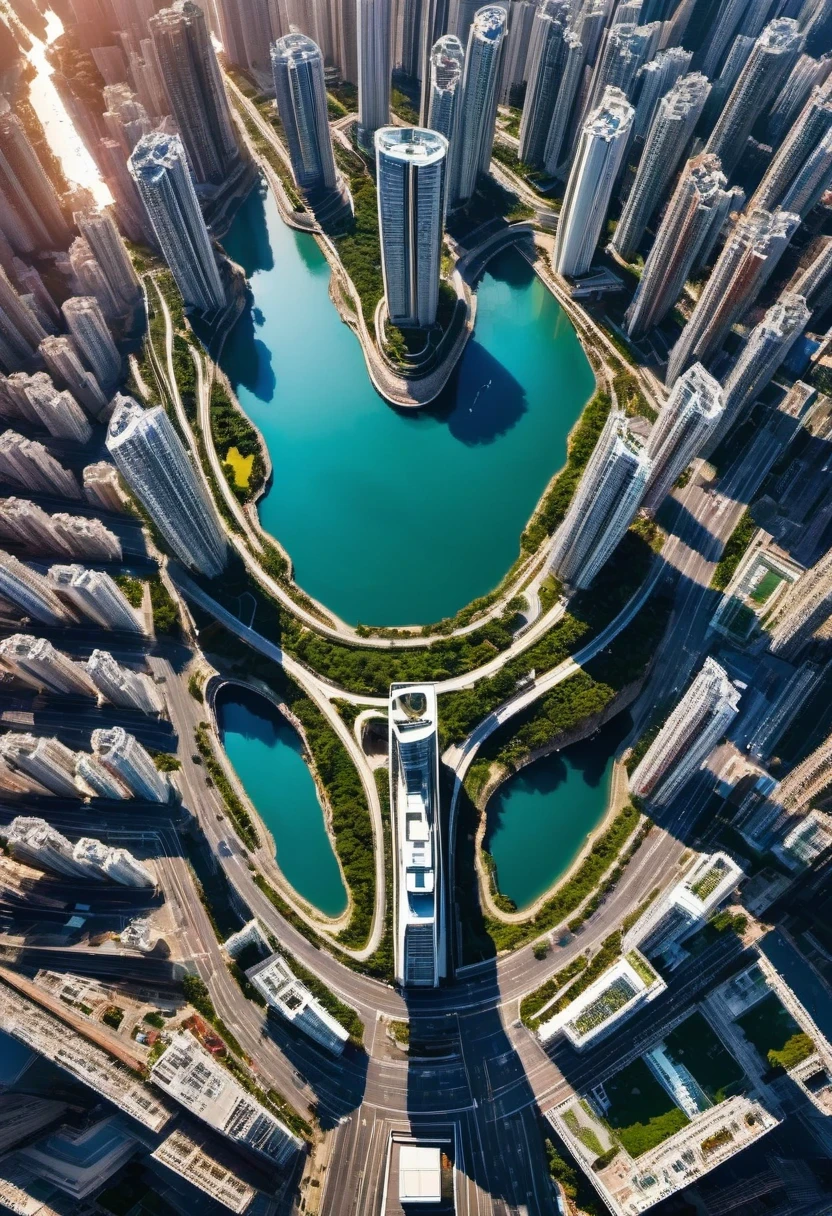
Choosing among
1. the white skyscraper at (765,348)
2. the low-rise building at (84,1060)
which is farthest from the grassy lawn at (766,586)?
the low-rise building at (84,1060)

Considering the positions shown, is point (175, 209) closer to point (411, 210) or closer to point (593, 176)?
point (411, 210)

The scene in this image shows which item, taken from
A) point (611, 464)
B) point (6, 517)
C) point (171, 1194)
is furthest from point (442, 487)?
point (171, 1194)

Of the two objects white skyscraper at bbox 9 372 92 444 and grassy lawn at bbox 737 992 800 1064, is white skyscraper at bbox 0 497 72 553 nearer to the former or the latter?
white skyscraper at bbox 9 372 92 444

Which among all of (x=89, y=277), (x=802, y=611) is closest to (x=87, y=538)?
(x=89, y=277)

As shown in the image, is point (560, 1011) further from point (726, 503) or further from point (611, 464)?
point (726, 503)

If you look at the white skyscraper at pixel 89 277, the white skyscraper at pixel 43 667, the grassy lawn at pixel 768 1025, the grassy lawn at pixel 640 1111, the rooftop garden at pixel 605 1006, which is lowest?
the grassy lawn at pixel 640 1111

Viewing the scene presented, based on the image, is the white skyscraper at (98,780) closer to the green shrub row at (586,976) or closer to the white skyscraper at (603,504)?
the green shrub row at (586,976)
